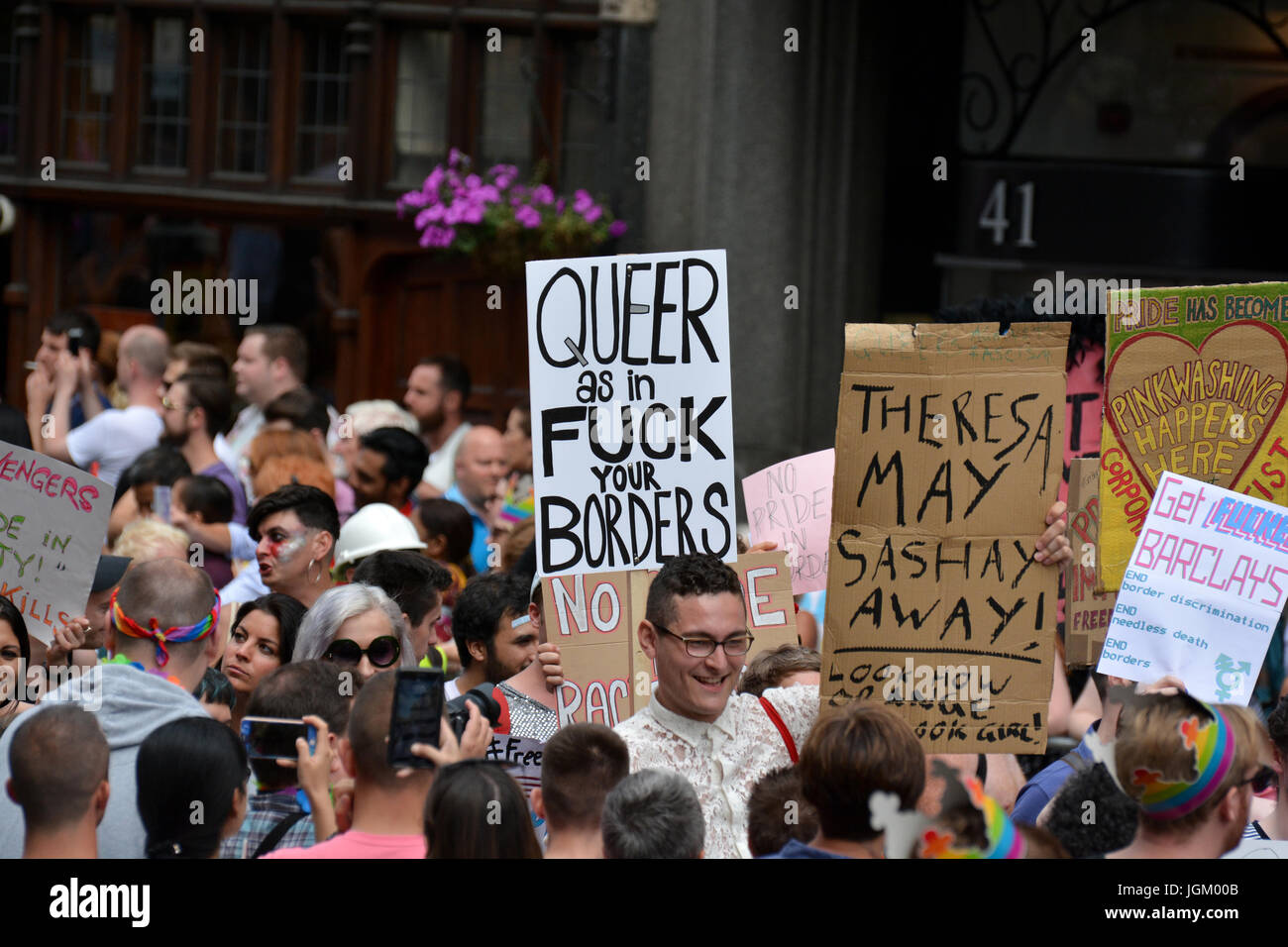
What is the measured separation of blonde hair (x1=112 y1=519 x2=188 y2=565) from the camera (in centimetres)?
570

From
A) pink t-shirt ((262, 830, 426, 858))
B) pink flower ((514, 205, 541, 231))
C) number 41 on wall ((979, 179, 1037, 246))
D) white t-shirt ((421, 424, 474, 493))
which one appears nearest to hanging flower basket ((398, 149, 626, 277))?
pink flower ((514, 205, 541, 231))

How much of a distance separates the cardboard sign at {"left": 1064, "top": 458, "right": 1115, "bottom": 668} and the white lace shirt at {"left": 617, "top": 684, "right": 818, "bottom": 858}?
0.97 meters

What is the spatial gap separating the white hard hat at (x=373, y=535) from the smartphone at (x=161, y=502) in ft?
2.63

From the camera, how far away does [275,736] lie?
394 cm

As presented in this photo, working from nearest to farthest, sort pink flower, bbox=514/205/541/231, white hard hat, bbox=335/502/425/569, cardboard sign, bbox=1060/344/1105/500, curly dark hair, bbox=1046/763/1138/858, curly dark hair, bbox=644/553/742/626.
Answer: curly dark hair, bbox=1046/763/1138/858 → curly dark hair, bbox=644/553/742/626 → cardboard sign, bbox=1060/344/1105/500 → white hard hat, bbox=335/502/425/569 → pink flower, bbox=514/205/541/231

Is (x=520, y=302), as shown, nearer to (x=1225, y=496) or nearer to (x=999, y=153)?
(x=999, y=153)

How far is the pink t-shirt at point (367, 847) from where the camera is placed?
11.0 ft

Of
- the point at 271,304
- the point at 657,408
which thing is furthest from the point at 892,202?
the point at 657,408

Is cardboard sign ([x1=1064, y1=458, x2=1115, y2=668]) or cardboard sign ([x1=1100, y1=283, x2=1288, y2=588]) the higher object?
cardboard sign ([x1=1100, y1=283, x2=1288, y2=588])

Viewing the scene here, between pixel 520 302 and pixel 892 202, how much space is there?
7.47 ft

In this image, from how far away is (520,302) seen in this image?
1016 cm

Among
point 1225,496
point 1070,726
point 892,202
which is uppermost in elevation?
point 892,202

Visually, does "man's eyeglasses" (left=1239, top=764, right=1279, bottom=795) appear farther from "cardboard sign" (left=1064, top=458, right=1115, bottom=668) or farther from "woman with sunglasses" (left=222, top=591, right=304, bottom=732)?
"woman with sunglasses" (left=222, top=591, right=304, bottom=732)

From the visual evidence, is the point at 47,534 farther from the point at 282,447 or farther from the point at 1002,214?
the point at 1002,214
